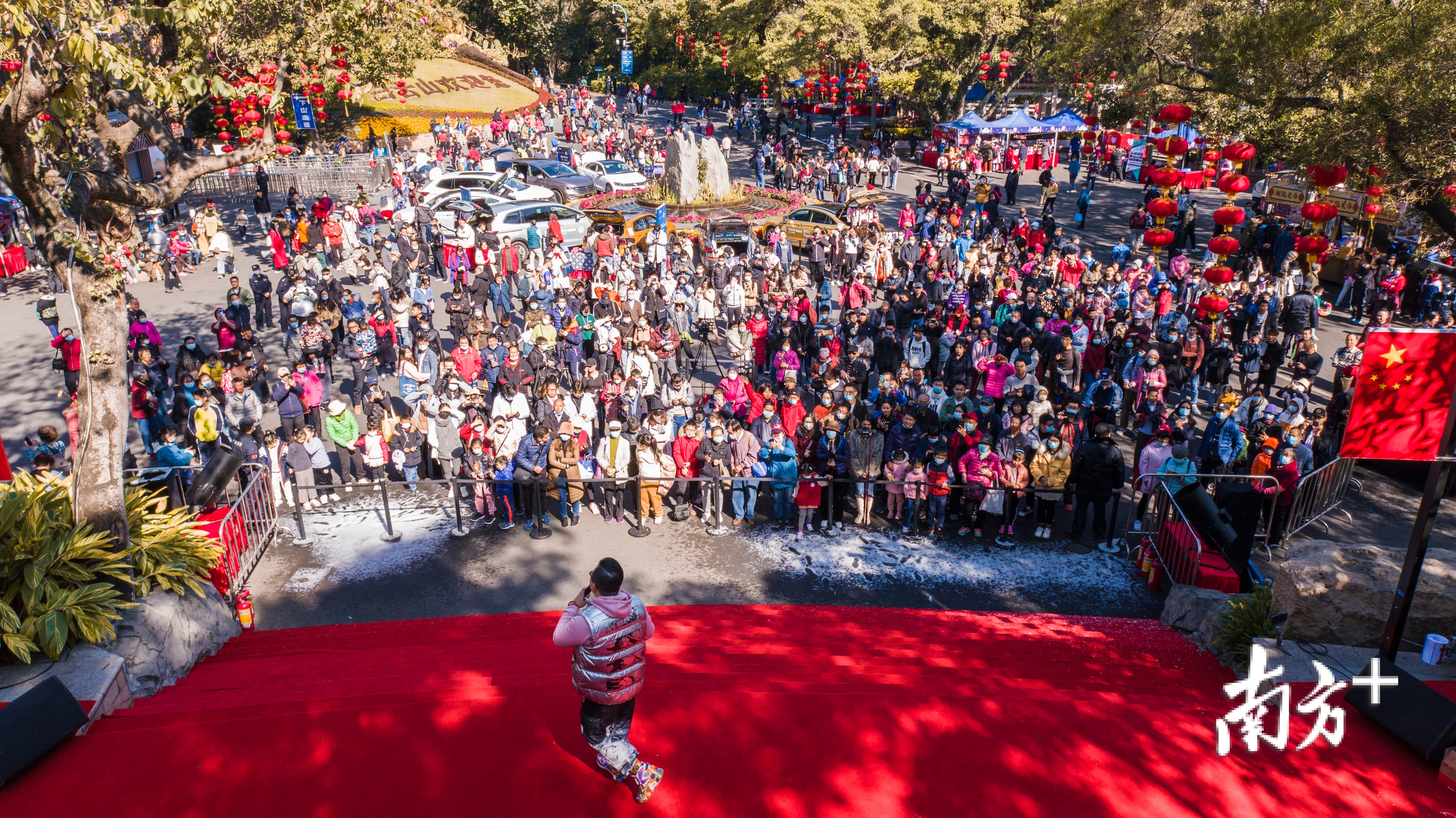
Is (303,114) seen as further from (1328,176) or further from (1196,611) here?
(1196,611)

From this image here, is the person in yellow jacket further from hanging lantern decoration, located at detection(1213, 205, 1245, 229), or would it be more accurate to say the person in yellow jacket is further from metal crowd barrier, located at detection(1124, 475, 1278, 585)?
hanging lantern decoration, located at detection(1213, 205, 1245, 229)

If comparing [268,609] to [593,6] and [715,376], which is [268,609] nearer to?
[715,376]

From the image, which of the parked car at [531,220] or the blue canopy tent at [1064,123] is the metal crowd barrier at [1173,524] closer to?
the parked car at [531,220]

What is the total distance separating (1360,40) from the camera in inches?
488

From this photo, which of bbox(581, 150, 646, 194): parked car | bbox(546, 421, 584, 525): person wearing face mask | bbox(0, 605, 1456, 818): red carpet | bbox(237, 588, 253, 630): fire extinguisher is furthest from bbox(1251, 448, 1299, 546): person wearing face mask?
bbox(581, 150, 646, 194): parked car

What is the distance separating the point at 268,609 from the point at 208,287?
1552cm

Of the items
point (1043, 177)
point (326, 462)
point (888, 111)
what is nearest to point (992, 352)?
point (326, 462)

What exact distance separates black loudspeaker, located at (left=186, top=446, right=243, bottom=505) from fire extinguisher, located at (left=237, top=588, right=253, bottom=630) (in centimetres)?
115

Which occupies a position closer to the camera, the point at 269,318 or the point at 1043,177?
the point at 269,318

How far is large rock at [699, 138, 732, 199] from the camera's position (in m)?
27.3

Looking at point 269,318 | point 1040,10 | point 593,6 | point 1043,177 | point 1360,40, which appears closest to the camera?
point 1360,40

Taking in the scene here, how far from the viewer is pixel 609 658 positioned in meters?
4.85

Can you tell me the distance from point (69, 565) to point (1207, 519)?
10.6 metres

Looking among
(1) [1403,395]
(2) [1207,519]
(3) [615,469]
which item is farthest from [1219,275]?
(3) [615,469]
